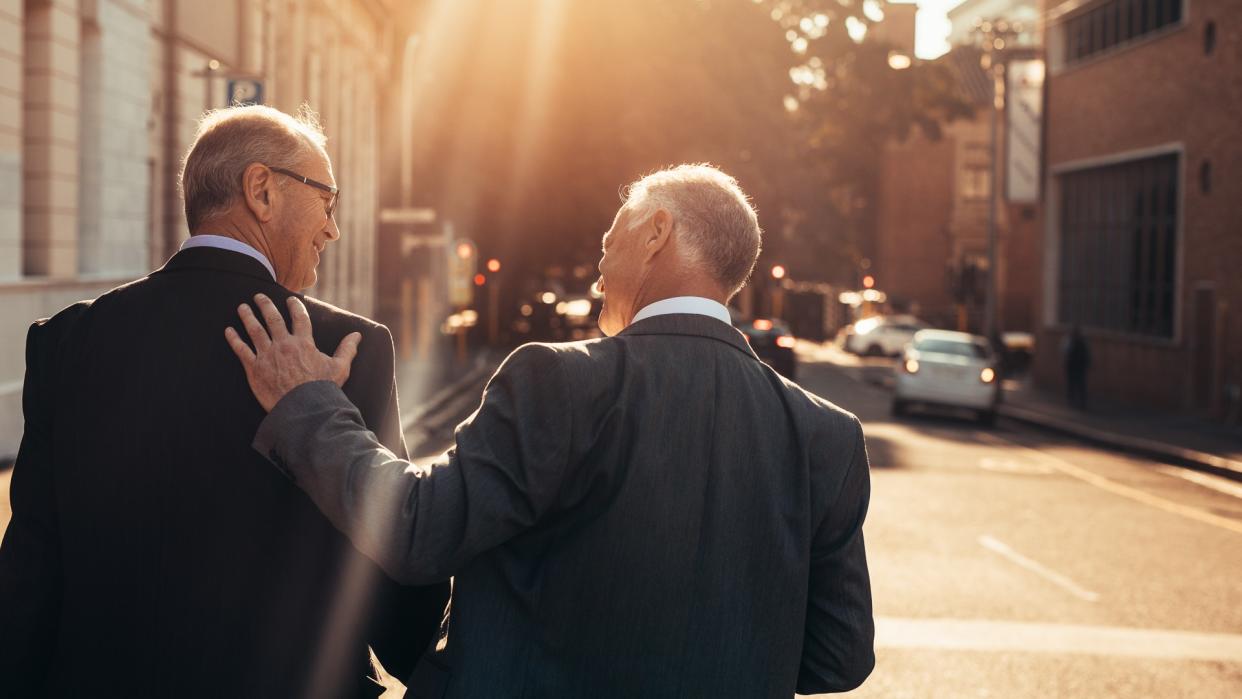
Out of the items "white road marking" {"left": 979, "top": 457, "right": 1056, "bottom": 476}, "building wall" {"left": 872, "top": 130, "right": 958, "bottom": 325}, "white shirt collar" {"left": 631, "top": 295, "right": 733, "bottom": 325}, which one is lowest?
"white road marking" {"left": 979, "top": 457, "right": 1056, "bottom": 476}

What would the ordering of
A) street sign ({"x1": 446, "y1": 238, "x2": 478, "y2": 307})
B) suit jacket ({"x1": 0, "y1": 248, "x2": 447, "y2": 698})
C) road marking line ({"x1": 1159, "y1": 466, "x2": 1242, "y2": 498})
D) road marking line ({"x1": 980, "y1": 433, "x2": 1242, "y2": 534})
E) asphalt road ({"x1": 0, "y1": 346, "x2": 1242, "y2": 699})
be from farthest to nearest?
1. street sign ({"x1": 446, "y1": 238, "x2": 478, "y2": 307})
2. road marking line ({"x1": 1159, "y1": 466, "x2": 1242, "y2": 498})
3. road marking line ({"x1": 980, "y1": 433, "x2": 1242, "y2": 534})
4. asphalt road ({"x1": 0, "y1": 346, "x2": 1242, "y2": 699})
5. suit jacket ({"x1": 0, "y1": 248, "x2": 447, "y2": 698})

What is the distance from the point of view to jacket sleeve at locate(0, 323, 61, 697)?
2.78 m

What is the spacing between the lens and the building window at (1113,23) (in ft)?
96.5

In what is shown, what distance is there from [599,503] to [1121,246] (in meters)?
31.6

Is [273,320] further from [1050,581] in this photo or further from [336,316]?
[1050,581]

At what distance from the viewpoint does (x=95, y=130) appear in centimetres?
1571

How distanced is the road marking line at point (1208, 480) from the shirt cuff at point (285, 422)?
50.3ft

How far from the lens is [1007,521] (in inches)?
476

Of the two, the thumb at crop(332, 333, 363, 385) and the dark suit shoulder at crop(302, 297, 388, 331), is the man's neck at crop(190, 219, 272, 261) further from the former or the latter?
the thumb at crop(332, 333, 363, 385)

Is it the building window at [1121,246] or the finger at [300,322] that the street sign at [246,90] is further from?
the building window at [1121,246]

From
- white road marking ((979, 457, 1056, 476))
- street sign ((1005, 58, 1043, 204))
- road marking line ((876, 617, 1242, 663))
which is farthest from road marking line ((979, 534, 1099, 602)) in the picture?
street sign ((1005, 58, 1043, 204))

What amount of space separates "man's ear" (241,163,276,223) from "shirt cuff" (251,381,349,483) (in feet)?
1.20

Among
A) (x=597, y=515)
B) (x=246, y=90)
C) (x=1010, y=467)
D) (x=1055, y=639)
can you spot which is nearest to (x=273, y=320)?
(x=597, y=515)

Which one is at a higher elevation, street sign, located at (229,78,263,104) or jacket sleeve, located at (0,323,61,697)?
street sign, located at (229,78,263,104)
